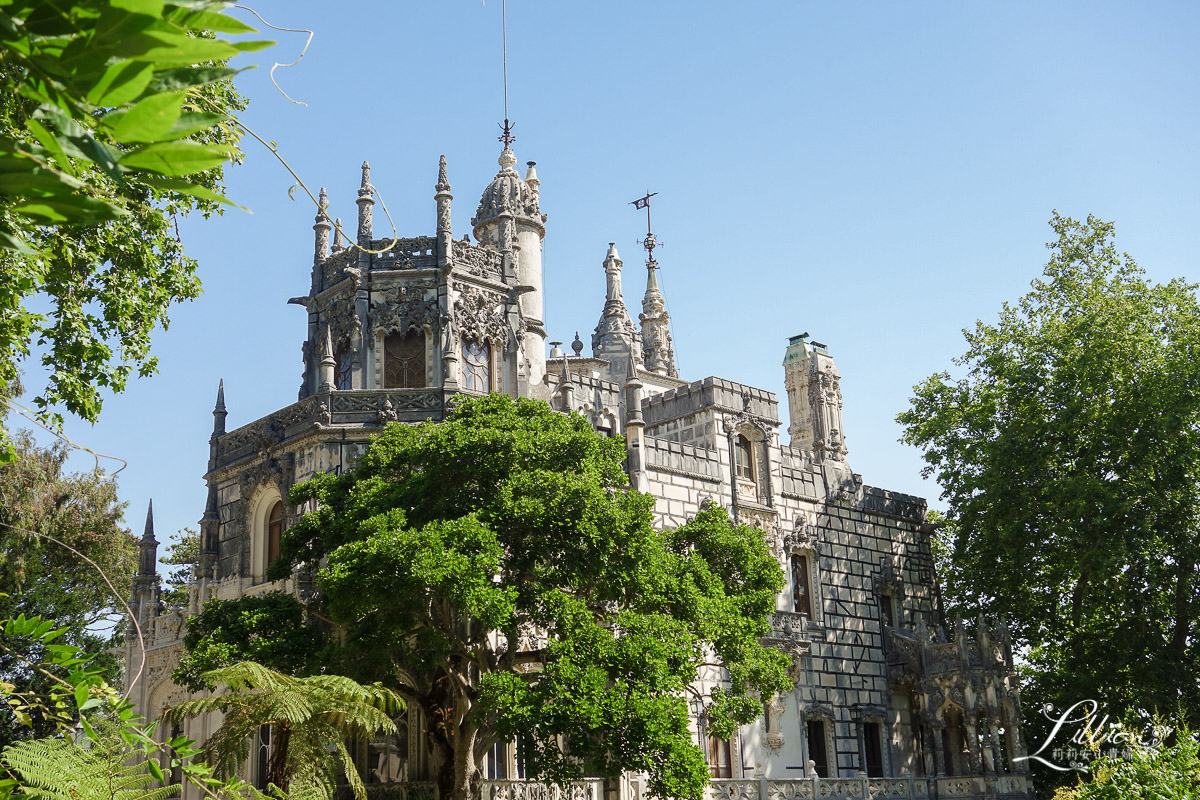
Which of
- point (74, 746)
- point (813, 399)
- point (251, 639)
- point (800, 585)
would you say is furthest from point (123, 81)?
point (813, 399)

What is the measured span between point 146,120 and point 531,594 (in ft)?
67.2

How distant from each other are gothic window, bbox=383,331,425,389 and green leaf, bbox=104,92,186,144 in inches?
1092

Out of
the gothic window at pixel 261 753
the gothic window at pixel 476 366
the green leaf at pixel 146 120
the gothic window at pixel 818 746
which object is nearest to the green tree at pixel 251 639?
the gothic window at pixel 261 753

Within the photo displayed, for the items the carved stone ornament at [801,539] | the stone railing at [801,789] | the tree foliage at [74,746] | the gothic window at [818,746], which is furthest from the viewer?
the carved stone ornament at [801,539]

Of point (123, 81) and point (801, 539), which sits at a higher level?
point (801, 539)

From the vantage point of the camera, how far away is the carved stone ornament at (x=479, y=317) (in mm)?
29641

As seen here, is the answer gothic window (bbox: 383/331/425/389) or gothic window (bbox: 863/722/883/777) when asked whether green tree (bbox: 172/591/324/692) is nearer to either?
gothic window (bbox: 383/331/425/389)

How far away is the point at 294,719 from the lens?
18062 millimetres

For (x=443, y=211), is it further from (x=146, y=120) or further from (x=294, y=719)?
(x=146, y=120)

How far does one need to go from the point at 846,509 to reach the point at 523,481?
640 inches

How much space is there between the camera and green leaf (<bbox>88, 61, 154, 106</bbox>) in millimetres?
2023

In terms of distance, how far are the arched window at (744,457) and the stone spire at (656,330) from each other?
56.3 ft

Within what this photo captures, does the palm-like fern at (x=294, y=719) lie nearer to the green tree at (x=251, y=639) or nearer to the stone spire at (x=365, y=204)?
the green tree at (x=251, y=639)

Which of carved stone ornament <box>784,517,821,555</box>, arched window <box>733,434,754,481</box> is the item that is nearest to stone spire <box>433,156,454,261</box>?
arched window <box>733,434,754,481</box>
